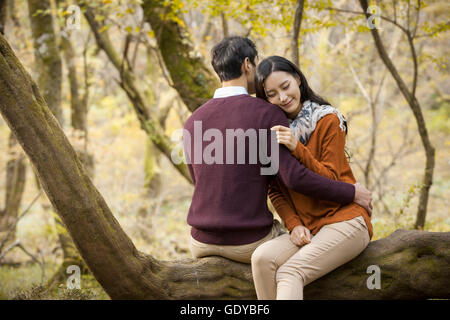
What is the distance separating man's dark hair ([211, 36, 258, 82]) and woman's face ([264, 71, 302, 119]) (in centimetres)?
21

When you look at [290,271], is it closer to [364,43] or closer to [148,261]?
[148,261]

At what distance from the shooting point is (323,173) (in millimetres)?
2520

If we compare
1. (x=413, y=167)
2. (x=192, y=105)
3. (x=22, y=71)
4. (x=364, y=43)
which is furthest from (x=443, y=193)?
(x=22, y=71)

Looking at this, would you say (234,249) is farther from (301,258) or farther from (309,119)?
(309,119)

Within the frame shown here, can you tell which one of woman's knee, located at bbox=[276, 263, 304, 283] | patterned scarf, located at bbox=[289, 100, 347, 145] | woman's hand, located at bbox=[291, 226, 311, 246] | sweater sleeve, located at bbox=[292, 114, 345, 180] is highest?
patterned scarf, located at bbox=[289, 100, 347, 145]

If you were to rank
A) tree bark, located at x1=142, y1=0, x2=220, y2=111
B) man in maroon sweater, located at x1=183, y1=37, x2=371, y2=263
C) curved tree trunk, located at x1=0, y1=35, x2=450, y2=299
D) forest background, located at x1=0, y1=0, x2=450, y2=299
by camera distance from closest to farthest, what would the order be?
curved tree trunk, located at x1=0, y1=35, x2=450, y2=299
man in maroon sweater, located at x1=183, y1=37, x2=371, y2=263
tree bark, located at x1=142, y1=0, x2=220, y2=111
forest background, located at x1=0, y1=0, x2=450, y2=299

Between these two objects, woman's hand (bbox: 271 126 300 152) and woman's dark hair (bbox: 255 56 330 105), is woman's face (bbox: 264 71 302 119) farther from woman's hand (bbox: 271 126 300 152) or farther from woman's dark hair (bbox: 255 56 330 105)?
woman's hand (bbox: 271 126 300 152)

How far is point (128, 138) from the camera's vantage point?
1422 centimetres

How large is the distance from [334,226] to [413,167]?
12.4 metres

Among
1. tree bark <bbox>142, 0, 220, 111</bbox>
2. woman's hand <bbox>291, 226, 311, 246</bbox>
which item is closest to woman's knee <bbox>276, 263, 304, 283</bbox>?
woman's hand <bbox>291, 226, 311, 246</bbox>

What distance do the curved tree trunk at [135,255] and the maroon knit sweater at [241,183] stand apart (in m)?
0.35

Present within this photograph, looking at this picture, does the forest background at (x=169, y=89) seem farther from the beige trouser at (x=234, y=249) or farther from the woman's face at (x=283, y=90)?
the beige trouser at (x=234, y=249)

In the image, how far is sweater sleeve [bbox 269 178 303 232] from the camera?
8.76 ft

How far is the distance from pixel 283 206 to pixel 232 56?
1.05 m
